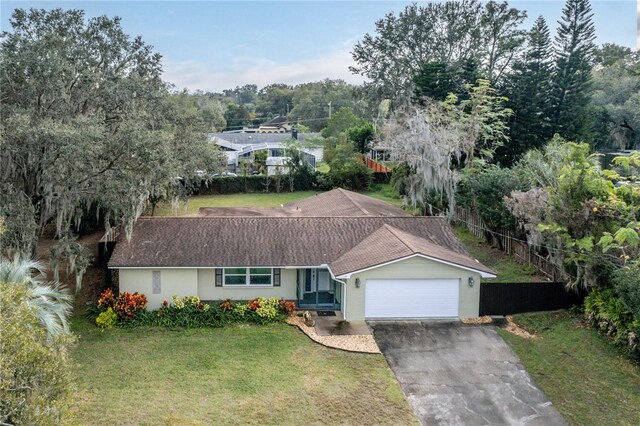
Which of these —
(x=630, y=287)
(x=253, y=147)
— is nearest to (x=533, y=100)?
(x=630, y=287)

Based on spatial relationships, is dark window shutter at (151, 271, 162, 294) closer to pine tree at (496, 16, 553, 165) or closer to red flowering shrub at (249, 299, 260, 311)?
red flowering shrub at (249, 299, 260, 311)

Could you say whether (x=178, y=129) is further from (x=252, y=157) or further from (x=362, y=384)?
(x=252, y=157)


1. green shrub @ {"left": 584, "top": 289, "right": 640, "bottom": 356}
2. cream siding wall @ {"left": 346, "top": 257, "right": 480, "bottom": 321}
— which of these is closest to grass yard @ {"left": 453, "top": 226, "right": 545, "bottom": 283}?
green shrub @ {"left": 584, "top": 289, "right": 640, "bottom": 356}

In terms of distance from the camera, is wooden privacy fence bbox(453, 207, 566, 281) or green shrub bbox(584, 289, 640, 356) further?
wooden privacy fence bbox(453, 207, 566, 281)

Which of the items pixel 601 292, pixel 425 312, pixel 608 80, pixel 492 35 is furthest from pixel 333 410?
pixel 608 80

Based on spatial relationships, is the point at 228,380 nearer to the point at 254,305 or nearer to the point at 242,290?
the point at 254,305
